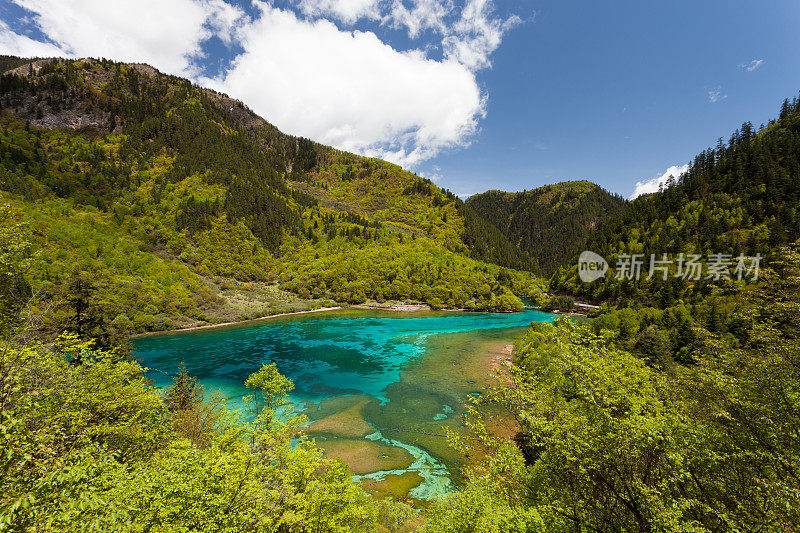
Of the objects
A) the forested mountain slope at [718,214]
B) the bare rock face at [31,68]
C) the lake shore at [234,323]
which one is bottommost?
the lake shore at [234,323]

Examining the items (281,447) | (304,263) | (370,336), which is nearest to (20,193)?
(304,263)

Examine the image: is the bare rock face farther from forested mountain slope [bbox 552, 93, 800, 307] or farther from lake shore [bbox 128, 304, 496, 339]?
forested mountain slope [bbox 552, 93, 800, 307]

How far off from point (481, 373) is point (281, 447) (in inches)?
1526

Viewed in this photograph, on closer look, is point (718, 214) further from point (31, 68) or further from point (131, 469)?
point (31, 68)

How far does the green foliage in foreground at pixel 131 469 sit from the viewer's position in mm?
5211

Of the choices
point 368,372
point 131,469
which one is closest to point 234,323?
point 368,372

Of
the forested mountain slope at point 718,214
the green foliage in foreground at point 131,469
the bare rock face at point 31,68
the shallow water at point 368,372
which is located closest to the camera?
the green foliage in foreground at point 131,469

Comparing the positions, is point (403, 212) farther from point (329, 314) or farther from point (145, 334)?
point (145, 334)

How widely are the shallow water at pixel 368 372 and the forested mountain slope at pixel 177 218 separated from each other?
20.3 meters

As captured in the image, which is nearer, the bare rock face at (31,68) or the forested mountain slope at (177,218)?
the forested mountain slope at (177,218)

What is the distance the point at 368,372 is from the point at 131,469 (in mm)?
39111

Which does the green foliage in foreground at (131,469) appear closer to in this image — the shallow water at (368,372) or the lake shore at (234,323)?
the shallow water at (368,372)

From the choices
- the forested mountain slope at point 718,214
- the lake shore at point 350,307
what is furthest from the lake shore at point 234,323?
the forested mountain slope at point 718,214

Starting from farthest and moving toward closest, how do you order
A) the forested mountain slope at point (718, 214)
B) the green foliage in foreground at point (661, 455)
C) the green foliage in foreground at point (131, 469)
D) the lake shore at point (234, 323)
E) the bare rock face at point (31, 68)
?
the bare rock face at point (31, 68)
the forested mountain slope at point (718, 214)
the lake shore at point (234, 323)
the green foliage in foreground at point (661, 455)
the green foliage in foreground at point (131, 469)
